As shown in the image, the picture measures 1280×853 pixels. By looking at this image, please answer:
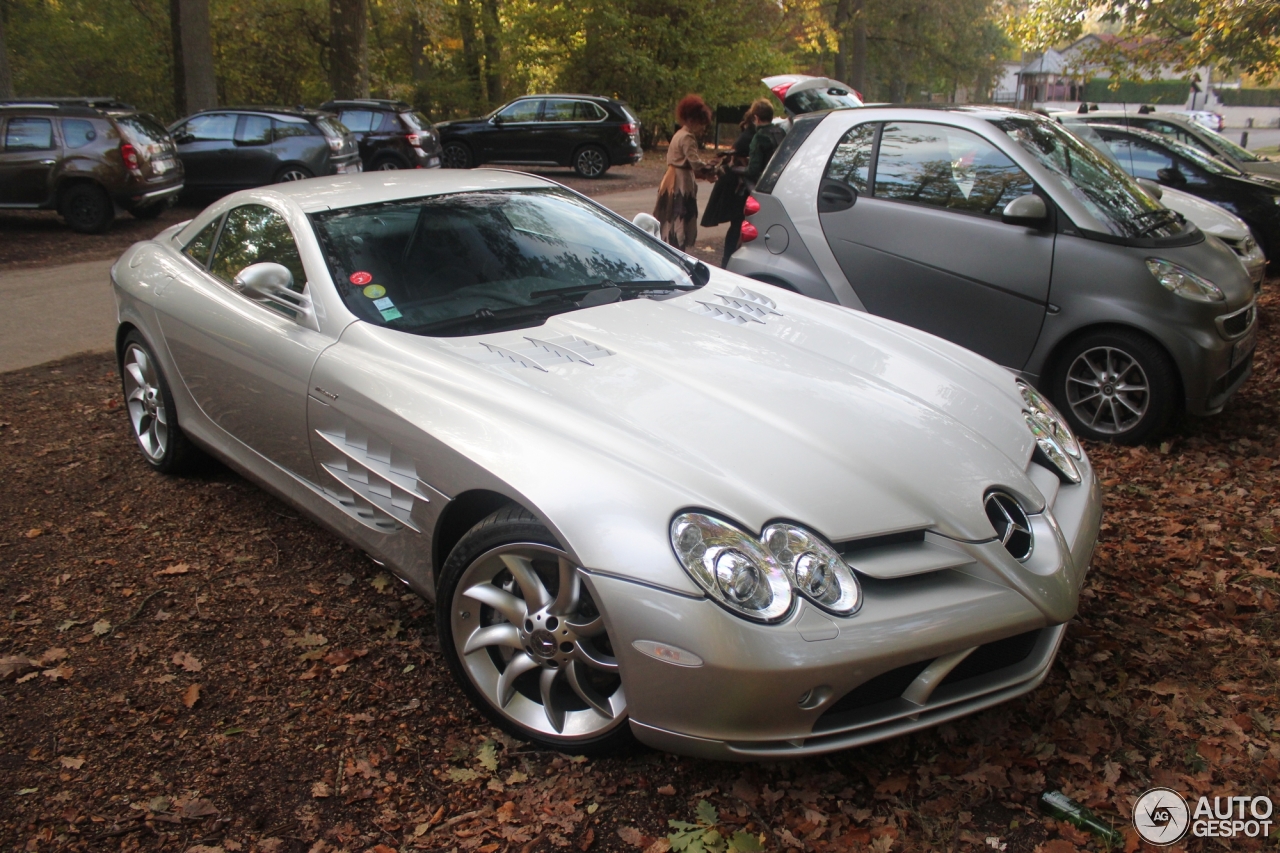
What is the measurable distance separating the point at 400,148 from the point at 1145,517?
54.4 feet

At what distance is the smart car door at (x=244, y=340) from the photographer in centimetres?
352

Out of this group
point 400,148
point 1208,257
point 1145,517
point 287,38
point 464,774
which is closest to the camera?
point 464,774

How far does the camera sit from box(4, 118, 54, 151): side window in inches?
513

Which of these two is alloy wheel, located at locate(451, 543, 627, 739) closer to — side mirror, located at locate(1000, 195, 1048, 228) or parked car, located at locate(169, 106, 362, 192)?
side mirror, located at locate(1000, 195, 1048, 228)

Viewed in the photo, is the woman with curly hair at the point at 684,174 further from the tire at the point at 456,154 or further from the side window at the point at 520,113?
the tire at the point at 456,154

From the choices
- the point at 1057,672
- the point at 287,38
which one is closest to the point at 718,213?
the point at 1057,672

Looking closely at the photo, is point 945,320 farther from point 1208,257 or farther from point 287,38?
point 287,38

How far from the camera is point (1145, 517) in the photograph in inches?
173

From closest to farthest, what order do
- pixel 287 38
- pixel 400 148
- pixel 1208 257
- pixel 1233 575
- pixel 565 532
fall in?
pixel 565 532
pixel 1233 575
pixel 1208 257
pixel 400 148
pixel 287 38

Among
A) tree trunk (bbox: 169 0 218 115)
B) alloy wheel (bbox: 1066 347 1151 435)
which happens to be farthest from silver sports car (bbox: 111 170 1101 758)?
tree trunk (bbox: 169 0 218 115)

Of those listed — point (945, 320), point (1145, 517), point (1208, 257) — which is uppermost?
point (1208, 257)

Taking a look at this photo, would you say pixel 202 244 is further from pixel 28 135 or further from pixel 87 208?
pixel 28 135

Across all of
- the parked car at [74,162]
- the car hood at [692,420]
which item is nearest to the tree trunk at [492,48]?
the parked car at [74,162]

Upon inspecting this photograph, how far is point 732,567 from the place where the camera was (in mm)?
2340
